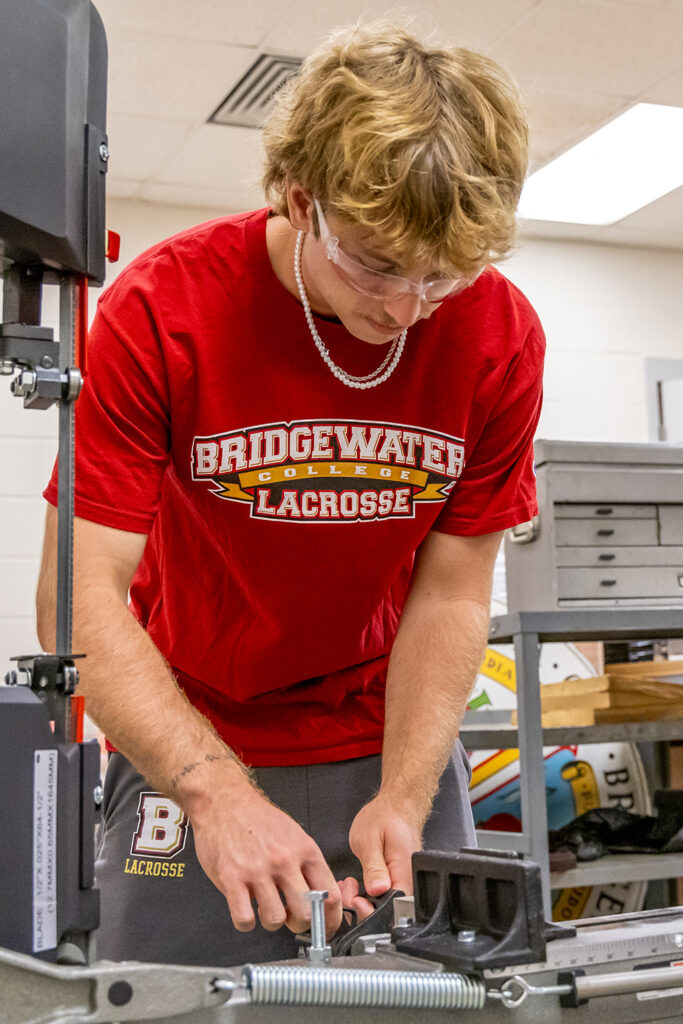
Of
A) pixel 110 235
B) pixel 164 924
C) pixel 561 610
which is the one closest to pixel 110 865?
pixel 164 924

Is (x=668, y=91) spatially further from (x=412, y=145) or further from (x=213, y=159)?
(x=412, y=145)

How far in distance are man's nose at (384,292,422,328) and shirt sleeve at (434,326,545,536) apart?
0.30 metres

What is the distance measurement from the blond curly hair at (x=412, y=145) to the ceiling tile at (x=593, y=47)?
2354 mm

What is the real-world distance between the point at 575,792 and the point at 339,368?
2.40 m

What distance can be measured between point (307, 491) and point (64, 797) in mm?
626

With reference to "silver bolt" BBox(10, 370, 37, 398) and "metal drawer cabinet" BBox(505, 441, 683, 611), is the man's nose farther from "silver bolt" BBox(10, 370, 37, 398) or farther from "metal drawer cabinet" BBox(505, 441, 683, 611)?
"metal drawer cabinet" BBox(505, 441, 683, 611)

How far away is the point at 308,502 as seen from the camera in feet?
4.20

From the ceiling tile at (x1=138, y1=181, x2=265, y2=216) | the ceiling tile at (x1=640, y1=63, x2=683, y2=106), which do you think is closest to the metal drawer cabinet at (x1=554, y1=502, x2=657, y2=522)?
the ceiling tile at (x1=640, y1=63, x2=683, y2=106)

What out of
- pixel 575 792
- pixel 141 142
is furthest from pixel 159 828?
pixel 141 142

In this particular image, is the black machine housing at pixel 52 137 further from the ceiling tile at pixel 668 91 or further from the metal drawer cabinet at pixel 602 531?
the ceiling tile at pixel 668 91

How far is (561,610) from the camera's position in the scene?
8.64ft

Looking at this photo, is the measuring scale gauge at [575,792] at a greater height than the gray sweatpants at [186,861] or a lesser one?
lesser

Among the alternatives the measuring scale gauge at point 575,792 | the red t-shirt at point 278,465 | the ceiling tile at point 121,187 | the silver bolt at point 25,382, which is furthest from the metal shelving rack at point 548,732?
the ceiling tile at point 121,187

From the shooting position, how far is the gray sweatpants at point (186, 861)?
1.32 meters
